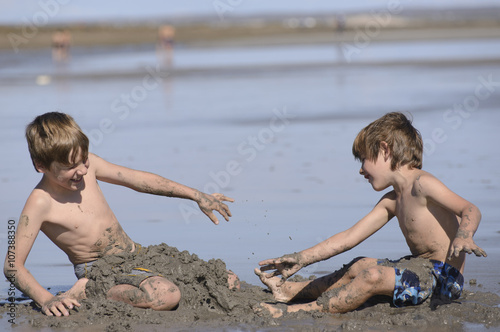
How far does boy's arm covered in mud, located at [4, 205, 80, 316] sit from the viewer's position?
3744 mm

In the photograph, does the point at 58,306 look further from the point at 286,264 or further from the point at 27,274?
the point at 286,264

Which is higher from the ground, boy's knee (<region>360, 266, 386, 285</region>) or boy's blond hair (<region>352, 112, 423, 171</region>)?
boy's blond hair (<region>352, 112, 423, 171</region>)

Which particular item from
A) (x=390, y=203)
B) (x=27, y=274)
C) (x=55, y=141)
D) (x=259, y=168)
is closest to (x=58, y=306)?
(x=27, y=274)

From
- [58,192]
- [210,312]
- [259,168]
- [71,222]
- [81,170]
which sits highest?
[259,168]

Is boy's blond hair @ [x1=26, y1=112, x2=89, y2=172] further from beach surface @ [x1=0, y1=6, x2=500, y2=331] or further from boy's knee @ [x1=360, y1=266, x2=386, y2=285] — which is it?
boy's knee @ [x1=360, y1=266, x2=386, y2=285]

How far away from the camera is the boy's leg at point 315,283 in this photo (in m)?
3.95

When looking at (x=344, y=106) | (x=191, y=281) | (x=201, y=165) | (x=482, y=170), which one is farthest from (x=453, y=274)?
(x=344, y=106)

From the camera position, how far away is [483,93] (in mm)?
13031

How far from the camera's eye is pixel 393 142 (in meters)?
3.92

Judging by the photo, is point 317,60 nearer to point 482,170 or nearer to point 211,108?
point 211,108

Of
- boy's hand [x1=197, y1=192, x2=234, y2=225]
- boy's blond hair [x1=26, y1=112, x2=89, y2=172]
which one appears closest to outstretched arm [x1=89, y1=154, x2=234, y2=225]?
boy's hand [x1=197, y1=192, x2=234, y2=225]

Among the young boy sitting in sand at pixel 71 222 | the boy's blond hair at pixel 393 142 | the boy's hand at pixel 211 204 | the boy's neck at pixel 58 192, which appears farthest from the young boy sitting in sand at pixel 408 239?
the boy's neck at pixel 58 192

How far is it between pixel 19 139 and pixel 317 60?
1602cm

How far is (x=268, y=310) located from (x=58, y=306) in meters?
1.08
